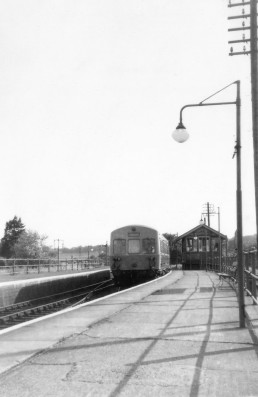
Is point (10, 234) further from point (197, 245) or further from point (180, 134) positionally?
point (180, 134)

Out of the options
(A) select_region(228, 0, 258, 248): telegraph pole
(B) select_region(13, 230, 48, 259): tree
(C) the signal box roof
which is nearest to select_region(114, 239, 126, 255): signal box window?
(A) select_region(228, 0, 258, 248): telegraph pole

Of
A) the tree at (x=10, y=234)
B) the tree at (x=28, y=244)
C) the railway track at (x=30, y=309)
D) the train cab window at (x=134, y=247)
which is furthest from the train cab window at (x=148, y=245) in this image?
the tree at (x=10, y=234)

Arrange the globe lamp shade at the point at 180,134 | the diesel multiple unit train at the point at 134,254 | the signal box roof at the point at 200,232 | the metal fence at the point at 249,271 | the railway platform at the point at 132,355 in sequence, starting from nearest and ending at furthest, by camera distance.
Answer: the railway platform at the point at 132,355, the globe lamp shade at the point at 180,134, the metal fence at the point at 249,271, the diesel multiple unit train at the point at 134,254, the signal box roof at the point at 200,232

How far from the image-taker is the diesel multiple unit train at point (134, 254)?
26016 millimetres

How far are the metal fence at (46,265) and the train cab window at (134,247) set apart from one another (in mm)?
5395

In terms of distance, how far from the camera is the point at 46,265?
30.2 metres

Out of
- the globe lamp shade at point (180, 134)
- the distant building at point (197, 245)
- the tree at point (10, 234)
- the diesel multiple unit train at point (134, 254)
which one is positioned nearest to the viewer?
the globe lamp shade at point (180, 134)

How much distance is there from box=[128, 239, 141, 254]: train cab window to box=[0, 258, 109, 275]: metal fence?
539 cm

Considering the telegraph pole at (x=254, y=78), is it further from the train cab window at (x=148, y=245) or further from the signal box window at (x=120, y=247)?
the signal box window at (x=120, y=247)

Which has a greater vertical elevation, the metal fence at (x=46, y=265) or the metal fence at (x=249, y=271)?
the metal fence at (x=249, y=271)

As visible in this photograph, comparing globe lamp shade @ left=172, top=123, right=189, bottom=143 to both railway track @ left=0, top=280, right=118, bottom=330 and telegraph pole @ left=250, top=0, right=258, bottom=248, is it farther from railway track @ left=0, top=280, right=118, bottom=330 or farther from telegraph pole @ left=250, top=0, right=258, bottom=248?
railway track @ left=0, top=280, right=118, bottom=330

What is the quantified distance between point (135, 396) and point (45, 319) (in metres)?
5.40

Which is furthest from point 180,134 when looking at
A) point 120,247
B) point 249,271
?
point 120,247

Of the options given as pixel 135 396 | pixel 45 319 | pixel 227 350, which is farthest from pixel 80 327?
pixel 135 396
